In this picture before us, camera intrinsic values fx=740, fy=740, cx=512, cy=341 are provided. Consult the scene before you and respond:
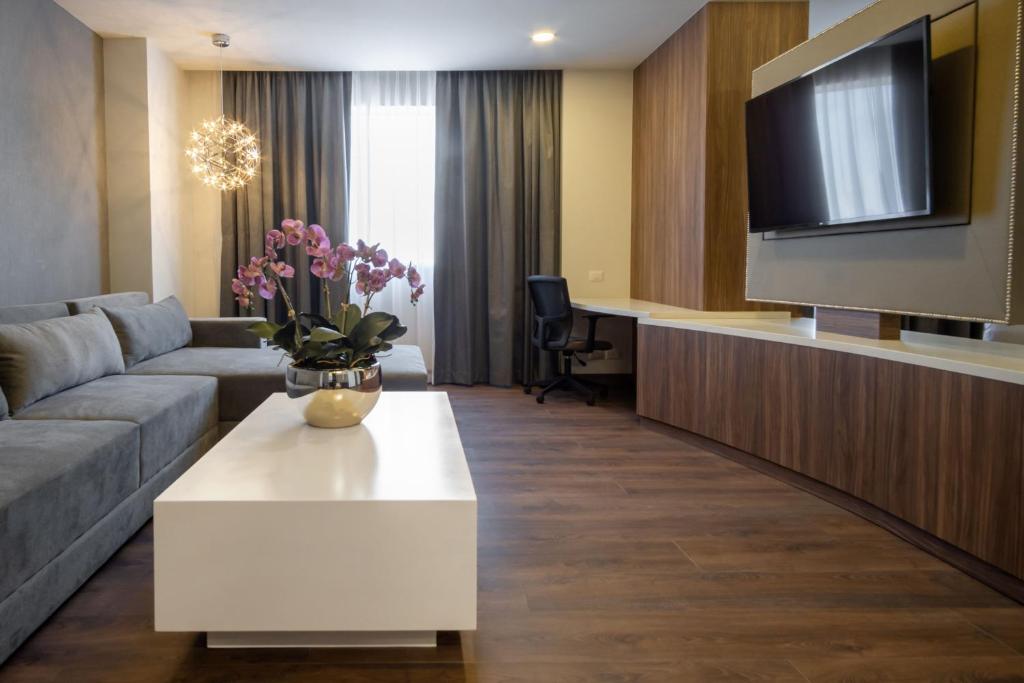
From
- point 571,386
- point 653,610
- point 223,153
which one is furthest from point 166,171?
point 653,610

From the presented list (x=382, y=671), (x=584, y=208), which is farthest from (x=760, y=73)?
(x=382, y=671)

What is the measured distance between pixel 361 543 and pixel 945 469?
188 centimetres

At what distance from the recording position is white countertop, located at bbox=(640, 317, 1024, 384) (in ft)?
7.41

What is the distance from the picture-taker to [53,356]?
2.95m

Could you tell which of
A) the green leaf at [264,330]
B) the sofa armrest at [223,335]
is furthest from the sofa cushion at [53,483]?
the sofa armrest at [223,335]

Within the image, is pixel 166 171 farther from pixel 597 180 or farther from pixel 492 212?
pixel 597 180

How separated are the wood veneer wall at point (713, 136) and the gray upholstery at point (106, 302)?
336 centimetres

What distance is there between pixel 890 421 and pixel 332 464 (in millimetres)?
1951

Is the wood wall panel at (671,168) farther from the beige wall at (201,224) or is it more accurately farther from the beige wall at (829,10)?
the beige wall at (201,224)

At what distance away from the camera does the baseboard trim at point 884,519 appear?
220cm

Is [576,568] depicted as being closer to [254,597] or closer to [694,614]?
[694,614]

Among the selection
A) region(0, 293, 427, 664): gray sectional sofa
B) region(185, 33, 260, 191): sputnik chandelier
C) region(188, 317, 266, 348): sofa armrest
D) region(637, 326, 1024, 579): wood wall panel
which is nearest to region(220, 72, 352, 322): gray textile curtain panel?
region(185, 33, 260, 191): sputnik chandelier

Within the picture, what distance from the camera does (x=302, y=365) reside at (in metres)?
2.31

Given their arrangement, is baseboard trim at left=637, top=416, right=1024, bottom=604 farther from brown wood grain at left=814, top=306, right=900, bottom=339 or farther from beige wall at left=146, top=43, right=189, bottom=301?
beige wall at left=146, top=43, right=189, bottom=301
